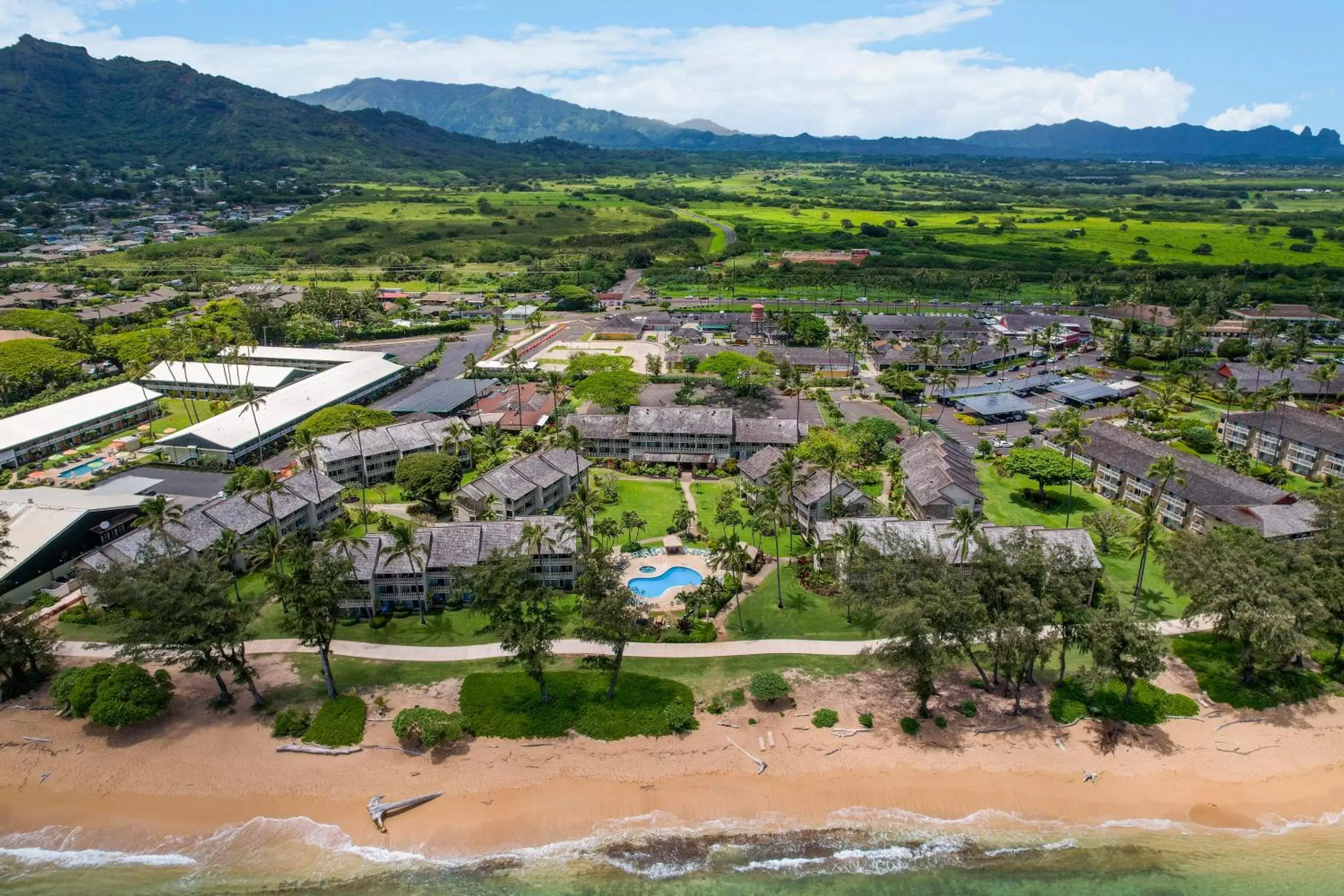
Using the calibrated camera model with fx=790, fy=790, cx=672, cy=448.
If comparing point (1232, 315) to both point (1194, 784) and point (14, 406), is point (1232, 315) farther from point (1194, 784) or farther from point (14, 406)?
point (14, 406)

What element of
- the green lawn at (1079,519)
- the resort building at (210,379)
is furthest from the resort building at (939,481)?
the resort building at (210,379)

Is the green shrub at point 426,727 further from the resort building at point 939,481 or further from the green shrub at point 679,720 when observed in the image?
the resort building at point 939,481

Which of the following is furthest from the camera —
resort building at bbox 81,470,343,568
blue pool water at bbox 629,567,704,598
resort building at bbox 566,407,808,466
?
resort building at bbox 566,407,808,466

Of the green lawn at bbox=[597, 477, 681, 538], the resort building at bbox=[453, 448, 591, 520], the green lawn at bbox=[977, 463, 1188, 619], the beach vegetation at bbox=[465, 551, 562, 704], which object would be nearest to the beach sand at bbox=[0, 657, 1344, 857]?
the beach vegetation at bbox=[465, 551, 562, 704]

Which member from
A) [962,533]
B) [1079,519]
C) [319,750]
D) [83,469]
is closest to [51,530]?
[83,469]

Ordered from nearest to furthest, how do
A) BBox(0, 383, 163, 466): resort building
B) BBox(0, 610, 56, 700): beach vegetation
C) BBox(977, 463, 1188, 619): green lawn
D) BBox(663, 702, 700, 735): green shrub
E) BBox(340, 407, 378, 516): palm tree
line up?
BBox(663, 702, 700, 735): green shrub, BBox(0, 610, 56, 700): beach vegetation, BBox(977, 463, 1188, 619): green lawn, BBox(340, 407, 378, 516): palm tree, BBox(0, 383, 163, 466): resort building

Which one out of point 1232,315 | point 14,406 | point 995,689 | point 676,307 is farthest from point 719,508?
point 1232,315

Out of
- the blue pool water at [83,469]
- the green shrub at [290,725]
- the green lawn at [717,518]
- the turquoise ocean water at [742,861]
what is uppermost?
the blue pool water at [83,469]

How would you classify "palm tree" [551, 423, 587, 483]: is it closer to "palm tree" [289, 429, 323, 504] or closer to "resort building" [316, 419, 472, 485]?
"resort building" [316, 419, 472, 485]
